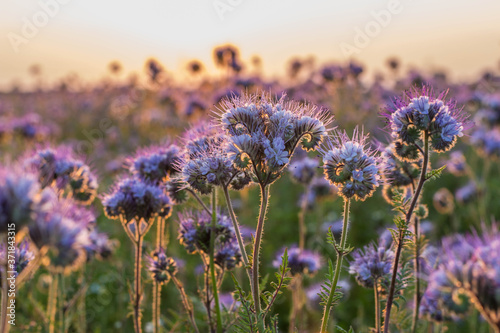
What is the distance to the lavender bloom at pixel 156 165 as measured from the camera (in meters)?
3.35

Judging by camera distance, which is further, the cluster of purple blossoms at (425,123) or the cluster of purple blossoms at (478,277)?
the cluster of purple blossoms at (425,123)

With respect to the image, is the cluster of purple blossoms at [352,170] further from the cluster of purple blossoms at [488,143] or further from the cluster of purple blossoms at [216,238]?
the cluster of purple blossoms at [488,143]

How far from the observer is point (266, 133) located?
2596 mm

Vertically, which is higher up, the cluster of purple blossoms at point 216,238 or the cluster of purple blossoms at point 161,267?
the cluster of purple blossoms at point 216,238

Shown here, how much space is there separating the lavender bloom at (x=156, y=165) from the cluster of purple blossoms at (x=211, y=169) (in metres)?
0.44

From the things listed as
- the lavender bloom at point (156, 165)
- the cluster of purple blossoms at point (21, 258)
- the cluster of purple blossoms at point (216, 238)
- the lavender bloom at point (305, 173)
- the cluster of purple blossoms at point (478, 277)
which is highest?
the lavender bloom at point (305, 173)

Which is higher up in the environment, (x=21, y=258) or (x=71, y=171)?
(x=71, y=171)

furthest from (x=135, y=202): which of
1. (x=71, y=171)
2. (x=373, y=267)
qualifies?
(x=373, y=267)

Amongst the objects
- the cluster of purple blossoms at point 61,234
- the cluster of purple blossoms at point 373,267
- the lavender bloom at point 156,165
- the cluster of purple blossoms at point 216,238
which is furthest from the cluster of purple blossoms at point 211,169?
the cluster of purple blossoms at point 373,267

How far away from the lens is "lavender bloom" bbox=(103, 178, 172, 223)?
122 inches

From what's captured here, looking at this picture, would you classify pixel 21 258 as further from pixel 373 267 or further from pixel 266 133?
pixel 373 267

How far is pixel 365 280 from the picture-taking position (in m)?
2.96

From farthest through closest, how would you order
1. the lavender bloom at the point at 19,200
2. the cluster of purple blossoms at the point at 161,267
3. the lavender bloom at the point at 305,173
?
the lavender bloom at the point at 305,173, the cluster of purple blossoms at the point at 161,267, the lavender bloom at the point at 19,200

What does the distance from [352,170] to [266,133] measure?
0.55m
